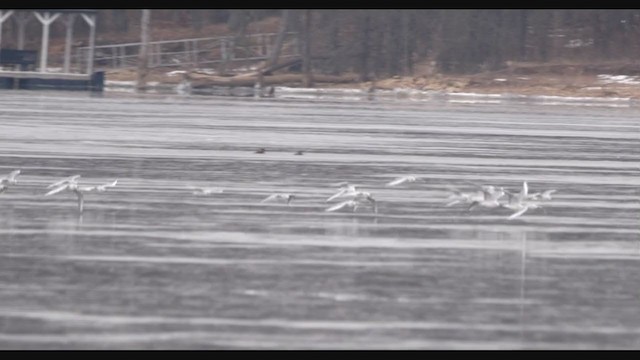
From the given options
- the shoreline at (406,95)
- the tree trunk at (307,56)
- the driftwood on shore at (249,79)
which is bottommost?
the shoreline at (406,95)

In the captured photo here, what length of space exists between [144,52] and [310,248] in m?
42.6

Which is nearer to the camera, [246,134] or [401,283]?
[401,283]

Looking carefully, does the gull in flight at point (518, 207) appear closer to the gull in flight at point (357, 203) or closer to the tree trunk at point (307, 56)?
the gull in flight at point (357, 203)

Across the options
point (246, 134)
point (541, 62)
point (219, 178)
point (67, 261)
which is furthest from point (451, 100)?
point (67, 261)

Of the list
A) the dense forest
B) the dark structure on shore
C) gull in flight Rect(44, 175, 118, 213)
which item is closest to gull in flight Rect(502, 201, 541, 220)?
gull in flight Rect(44, 175, 118, 213)

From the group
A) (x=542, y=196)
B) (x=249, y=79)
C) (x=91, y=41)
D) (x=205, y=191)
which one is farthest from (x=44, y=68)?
(x=542, y=196)

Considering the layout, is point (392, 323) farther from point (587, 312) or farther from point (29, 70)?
point (29, 70)

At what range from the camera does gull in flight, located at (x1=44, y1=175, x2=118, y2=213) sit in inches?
733

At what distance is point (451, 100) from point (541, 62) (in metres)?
3.90

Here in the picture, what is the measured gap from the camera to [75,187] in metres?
18.9

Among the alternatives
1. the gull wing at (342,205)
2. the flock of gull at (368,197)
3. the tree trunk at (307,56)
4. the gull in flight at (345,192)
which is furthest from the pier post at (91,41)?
the gull wing at (342,205)

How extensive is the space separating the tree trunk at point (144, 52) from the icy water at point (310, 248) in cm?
2516

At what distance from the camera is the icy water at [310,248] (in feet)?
36.8
